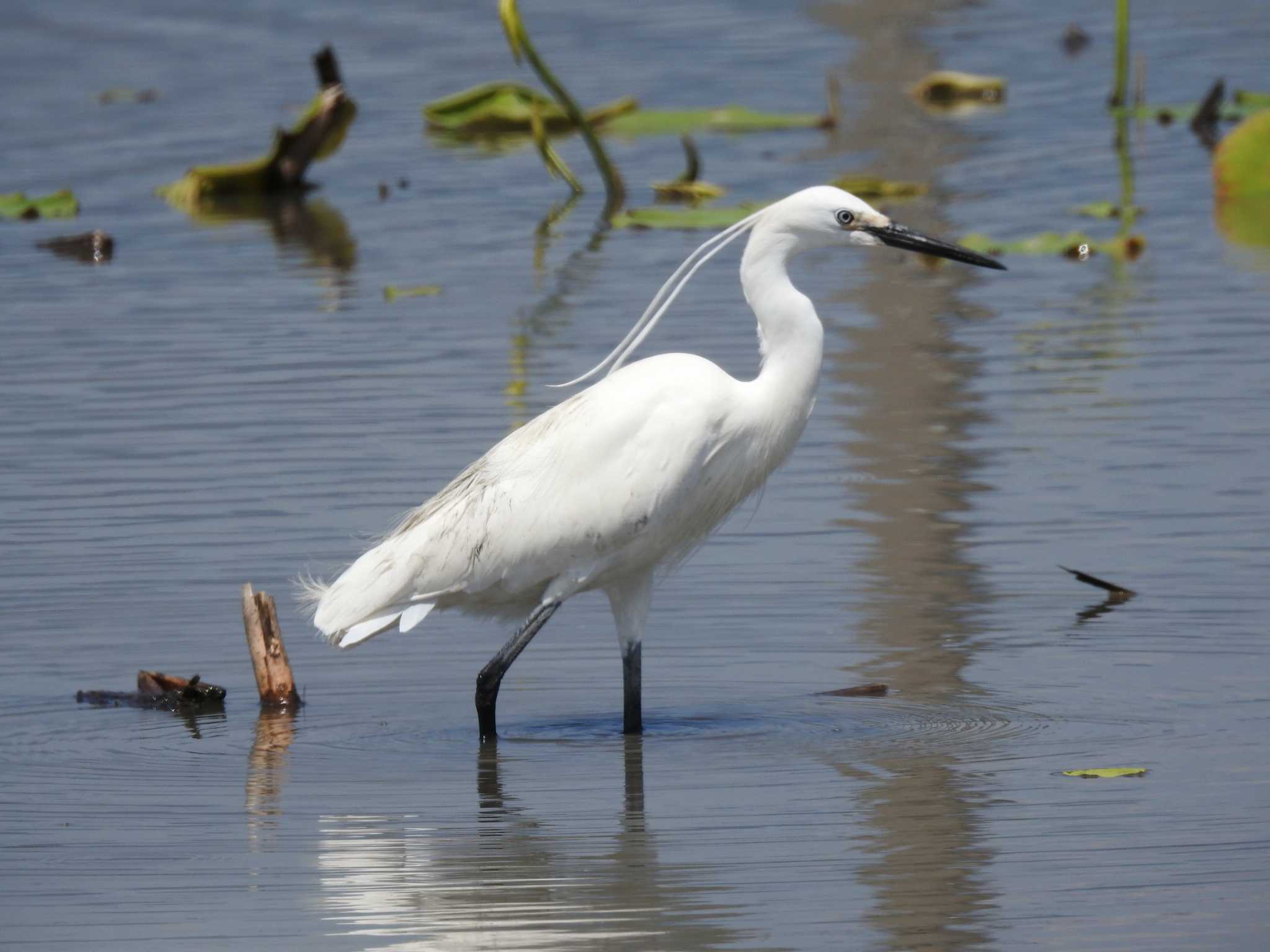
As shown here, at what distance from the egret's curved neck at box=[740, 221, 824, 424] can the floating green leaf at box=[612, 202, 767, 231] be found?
739 centimetres

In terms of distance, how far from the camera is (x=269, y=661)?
23.0ft

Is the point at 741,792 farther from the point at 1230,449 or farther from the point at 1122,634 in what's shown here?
the point at 1230,449

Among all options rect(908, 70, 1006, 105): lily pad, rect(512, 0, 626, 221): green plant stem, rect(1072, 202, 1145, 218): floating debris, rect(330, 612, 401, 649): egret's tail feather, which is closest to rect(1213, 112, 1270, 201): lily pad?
rect(1072, 202, 1145, 218): floating debris

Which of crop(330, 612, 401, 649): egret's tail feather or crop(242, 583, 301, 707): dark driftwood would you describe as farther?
crop(242, 583, 301, 707): dark driftwood

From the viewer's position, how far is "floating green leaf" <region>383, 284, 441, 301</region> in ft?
42.7

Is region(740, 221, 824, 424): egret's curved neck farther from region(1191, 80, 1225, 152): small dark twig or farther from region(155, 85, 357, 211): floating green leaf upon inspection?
region(1191, 80, 1225, 152): small dark twig

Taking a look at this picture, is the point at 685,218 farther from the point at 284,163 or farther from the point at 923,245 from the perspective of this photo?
the point at 923,245

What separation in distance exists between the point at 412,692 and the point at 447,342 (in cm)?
497

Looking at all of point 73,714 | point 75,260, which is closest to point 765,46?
point 75,260

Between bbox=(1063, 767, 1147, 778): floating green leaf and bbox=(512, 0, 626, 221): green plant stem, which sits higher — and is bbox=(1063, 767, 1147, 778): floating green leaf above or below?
below

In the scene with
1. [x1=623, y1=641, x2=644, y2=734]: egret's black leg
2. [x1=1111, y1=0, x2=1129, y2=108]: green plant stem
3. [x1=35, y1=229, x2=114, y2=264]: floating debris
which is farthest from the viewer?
[x1=1111, y1=0, x2=1129, y2=108]: green plant stem

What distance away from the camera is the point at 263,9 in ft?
96.2

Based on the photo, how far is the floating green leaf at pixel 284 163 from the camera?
16281 mm

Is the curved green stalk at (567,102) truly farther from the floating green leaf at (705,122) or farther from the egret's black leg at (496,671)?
the egret's black leg at (496,671)
